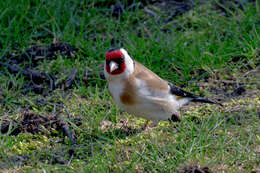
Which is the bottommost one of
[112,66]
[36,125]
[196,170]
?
[36,125]

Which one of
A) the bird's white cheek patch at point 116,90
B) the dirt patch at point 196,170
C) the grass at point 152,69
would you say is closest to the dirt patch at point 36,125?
the grass at point 152,69

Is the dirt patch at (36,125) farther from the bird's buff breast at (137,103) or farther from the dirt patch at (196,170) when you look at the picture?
the dirt patch at (196,170)

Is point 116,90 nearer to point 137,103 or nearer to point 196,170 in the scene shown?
point 137,103

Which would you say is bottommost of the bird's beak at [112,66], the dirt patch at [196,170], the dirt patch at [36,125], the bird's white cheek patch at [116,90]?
the dirt patch at [36,125]

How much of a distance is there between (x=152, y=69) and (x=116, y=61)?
0.90 metres

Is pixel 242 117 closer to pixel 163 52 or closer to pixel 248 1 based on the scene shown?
pixel 163 52

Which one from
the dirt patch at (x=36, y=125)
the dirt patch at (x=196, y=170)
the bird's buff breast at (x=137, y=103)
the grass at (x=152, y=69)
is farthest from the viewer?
the dirt patch at (x=36, y=125)

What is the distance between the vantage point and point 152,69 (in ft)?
15.5

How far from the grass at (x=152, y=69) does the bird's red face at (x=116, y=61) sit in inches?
15.1

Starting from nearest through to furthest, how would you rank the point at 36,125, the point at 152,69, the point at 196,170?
1. the point at 196,170
2. the point at 36,125
3. the point at 152,69

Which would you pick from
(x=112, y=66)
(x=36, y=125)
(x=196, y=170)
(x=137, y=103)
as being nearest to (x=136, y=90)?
(x=137, y=103)

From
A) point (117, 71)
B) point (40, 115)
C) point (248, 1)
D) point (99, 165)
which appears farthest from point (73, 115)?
point (248, 1)

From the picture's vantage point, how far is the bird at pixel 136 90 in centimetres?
381

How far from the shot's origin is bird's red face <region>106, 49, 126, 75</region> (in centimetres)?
385
